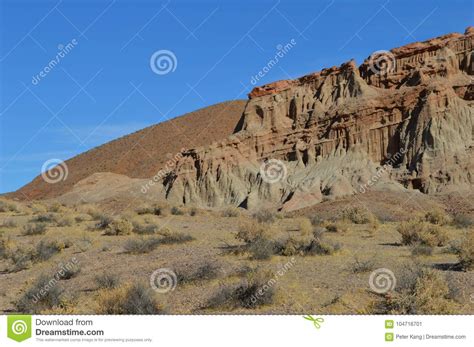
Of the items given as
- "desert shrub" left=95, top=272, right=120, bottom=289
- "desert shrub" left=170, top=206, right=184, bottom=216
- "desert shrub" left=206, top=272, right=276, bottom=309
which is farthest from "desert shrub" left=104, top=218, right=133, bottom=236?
"desert shrub" left=206, top=272, right=276, bottom=309

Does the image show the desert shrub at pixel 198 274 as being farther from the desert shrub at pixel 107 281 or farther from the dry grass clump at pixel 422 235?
the dry grass clump at pixel 422 235

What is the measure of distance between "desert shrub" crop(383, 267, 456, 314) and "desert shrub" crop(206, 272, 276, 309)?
6.88 feet

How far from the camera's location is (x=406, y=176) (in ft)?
133

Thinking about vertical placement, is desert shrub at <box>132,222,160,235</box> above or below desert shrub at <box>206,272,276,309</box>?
above

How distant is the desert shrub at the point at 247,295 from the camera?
987 cm

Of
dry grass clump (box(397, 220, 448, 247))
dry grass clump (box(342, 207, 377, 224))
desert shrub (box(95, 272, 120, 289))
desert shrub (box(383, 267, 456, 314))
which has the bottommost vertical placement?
desert shrub (box(383, 267, 456, 314))

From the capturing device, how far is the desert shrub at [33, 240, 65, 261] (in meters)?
16.7

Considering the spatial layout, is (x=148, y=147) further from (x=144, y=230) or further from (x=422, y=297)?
(x=422, y=297)

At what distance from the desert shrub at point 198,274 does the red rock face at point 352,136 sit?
28.6 metres

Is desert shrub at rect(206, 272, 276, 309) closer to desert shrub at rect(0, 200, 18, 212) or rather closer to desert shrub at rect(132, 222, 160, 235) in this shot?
desert shrub at rect(132, 222, 160, 235)

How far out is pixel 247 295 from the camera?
397 inches

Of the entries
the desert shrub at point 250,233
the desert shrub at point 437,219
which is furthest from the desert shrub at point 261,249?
the desert shrub at point 437,219

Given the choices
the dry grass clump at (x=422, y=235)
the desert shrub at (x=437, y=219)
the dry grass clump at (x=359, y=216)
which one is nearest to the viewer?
the dry grass clump at (x=422, y=235)
